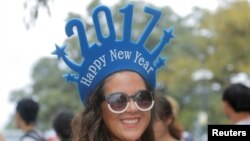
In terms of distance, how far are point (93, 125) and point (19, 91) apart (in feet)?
151

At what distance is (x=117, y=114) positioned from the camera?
2.83 metres

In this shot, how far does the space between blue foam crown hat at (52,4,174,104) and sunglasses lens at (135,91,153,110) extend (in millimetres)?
74

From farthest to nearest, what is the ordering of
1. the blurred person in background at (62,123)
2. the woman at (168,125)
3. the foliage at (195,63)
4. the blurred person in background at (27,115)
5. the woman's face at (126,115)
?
the foliage at (195,63) < the blurred person in background at (27,115) < the blurred person in background at (62,123) < the woman at (168,125) < the woman's face at (126,115)

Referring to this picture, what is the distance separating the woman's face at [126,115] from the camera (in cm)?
282

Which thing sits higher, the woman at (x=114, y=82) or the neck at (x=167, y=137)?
the woman at (x=114, y=82)

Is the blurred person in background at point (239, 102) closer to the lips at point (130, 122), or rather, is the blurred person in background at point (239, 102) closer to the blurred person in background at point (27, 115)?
the blurred person in background at point (27, 115)

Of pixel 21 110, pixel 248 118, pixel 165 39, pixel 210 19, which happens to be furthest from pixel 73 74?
pixel 210 19

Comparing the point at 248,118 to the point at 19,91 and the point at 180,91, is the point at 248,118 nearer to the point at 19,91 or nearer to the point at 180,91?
the point at 180,91

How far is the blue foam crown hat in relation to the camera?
2881mm

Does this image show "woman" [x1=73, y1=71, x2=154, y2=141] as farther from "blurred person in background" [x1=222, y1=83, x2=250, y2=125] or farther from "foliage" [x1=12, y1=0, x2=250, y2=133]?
"foliage" [x1=12, y1=0, x2=250, y2=133]

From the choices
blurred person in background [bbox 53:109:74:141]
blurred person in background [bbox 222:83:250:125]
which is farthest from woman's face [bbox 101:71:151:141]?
blurred person in background [bbox 53:109:74:141]

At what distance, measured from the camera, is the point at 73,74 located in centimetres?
294

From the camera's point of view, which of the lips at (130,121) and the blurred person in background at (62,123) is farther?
the blurred person in background at (62,123)

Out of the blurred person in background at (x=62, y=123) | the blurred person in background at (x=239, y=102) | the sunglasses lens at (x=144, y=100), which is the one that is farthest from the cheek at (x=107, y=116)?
the blurred person in background at (x=62, y=123)
